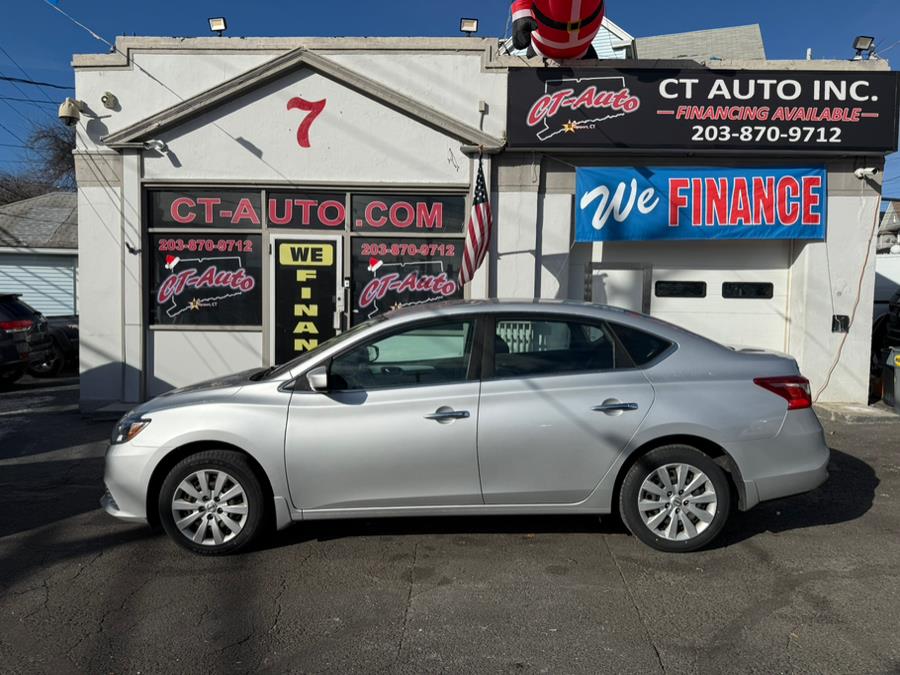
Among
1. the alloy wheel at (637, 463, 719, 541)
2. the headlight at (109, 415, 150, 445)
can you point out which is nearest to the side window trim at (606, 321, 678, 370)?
the alloy wheel at (637, 463, 719, 541)

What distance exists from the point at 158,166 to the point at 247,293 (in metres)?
2.06

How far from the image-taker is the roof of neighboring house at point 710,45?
1310 centimetres

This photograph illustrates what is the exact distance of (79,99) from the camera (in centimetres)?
930

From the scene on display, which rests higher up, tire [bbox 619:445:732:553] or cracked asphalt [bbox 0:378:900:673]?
tire [bbox 619:445:732:553]

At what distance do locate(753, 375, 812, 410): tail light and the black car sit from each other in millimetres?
11408

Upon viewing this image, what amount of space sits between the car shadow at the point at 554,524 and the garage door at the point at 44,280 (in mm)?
18251

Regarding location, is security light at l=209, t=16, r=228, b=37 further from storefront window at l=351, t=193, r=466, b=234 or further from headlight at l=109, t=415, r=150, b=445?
headlight at l=109, t=415, r=150, b=445

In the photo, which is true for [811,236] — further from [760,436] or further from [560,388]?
[560,388]

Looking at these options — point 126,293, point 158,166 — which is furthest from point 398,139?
point 126,293

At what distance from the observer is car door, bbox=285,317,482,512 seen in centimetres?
429

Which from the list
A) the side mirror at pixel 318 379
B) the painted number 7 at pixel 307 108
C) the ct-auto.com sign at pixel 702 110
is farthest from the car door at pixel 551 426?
the painted number 7 at pixel 307 108

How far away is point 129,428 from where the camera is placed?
445cm

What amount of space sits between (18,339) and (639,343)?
1083cm

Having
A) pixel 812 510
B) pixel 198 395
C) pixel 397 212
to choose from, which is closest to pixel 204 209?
pixel 397 212
